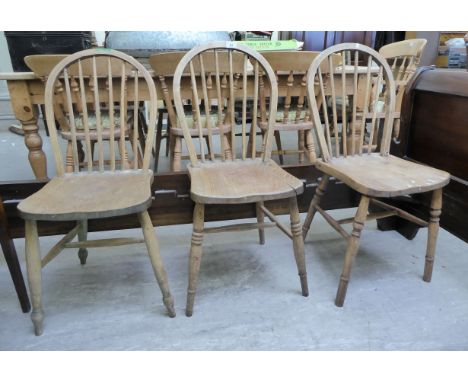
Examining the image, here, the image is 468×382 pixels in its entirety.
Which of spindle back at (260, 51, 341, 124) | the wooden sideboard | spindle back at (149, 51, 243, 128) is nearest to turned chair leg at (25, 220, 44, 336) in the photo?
spindle back at (149, 51, 243, 128)

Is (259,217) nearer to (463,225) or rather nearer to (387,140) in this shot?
(387,140)

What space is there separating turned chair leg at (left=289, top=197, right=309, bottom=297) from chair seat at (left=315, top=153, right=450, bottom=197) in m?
0.23

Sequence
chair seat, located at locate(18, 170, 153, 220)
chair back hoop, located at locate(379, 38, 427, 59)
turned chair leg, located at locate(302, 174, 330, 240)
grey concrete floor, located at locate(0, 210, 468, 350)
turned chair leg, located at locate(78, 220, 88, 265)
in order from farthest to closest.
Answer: chair back hoop, located at locate(379, 38, 427, 59)
turned chair leg, located at locate(302, 174, 330, 240)
turned chair leg, located at locate(78, 220, 88, 265)
grey concrete floor, located at locate(0, 210, 468, 350)
chair seat, located at locate(18, 170, 153, 220)

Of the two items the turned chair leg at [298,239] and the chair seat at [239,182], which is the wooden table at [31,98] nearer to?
the chair seat at [239,182]

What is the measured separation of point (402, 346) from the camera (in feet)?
3.67

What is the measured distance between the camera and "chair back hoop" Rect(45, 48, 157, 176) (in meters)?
1.35

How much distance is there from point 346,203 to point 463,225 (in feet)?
1.68

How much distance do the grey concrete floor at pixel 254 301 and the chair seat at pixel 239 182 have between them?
1.49 feet

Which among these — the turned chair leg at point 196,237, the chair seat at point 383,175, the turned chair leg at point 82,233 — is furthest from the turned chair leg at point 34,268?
the chair seat at point 383,175

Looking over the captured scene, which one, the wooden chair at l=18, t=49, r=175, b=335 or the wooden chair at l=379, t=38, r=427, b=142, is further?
the wooden chair at l=379, t=38, r=427, b=142

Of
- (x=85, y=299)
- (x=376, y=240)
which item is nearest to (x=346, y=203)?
(x=376, y=240)

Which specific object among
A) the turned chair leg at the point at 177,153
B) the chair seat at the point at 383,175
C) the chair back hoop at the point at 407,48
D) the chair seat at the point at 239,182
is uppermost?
the chair back hoop at the point at 407,48

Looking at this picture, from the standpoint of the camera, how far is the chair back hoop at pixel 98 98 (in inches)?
53.0

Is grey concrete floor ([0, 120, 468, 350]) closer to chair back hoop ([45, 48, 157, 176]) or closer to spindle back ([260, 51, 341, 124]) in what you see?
chair back hoop ([45, 48, 157, 176])
